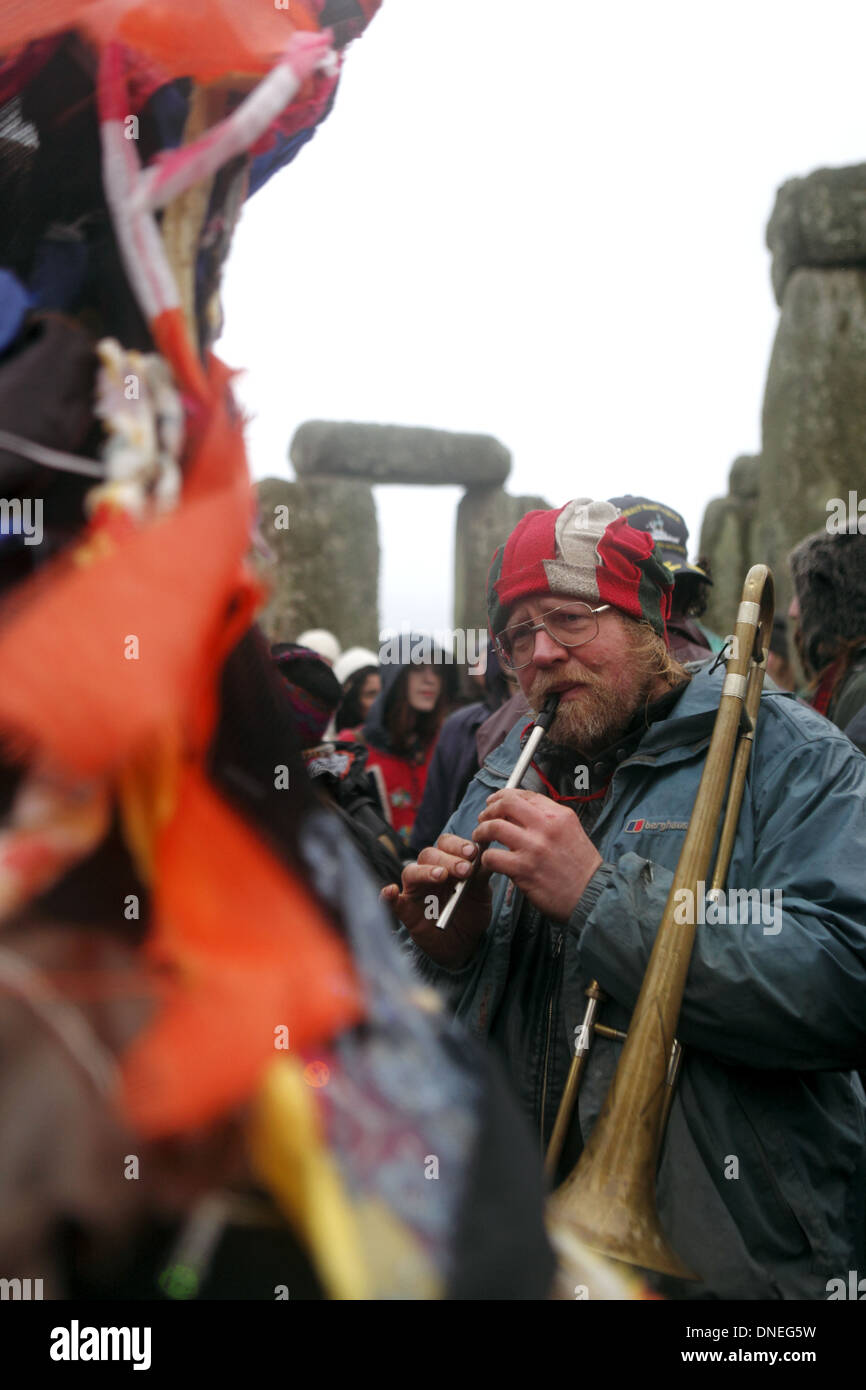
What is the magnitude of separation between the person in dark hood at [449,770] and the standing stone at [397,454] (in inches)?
233

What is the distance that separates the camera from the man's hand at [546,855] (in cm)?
168

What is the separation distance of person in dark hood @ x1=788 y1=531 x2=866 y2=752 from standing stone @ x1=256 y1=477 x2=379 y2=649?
6.56 metres

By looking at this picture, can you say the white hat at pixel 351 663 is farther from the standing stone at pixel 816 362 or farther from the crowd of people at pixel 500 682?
the standing stone at pixel 816 362

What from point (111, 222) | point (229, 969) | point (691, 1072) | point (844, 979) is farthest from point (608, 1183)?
point (111, 222)

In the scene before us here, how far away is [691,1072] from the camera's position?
5.36 feet

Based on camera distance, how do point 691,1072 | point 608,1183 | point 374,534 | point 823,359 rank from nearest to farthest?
point 608,1183 < point 691,1072 < point 823,359 < point 374,534

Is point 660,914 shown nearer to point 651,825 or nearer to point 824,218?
point 651,825

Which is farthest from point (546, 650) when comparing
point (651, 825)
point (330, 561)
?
point (330, 561)

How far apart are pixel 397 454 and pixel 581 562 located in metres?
7.77

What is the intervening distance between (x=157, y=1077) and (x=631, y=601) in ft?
5.11

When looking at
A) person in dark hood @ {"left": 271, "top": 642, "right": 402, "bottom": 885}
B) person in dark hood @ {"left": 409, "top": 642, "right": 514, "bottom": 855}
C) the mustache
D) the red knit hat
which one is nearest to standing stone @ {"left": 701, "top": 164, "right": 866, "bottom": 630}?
person in dark hood @ {"left": 409, "top": 642, "right": 514, "bottom": 855}

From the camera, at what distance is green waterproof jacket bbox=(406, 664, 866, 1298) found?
60.5 inches
